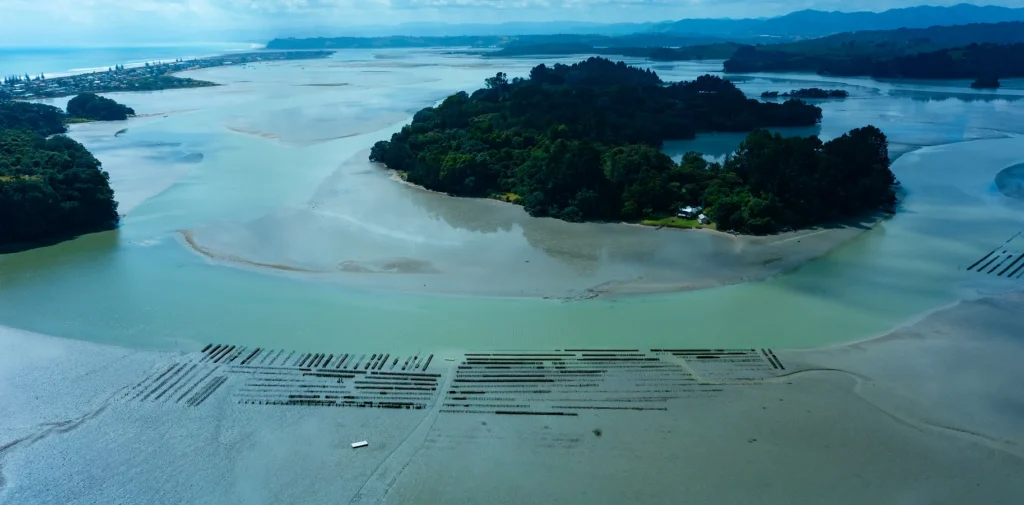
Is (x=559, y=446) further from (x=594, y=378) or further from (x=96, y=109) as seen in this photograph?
(x=96, y=109)

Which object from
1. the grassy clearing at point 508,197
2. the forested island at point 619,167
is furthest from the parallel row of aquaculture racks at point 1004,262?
the grassy clearing at point 508,197

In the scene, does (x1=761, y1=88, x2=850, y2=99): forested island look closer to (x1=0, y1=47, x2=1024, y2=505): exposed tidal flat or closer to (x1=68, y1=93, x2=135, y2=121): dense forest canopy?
(x1=0, y1=47, x2=1024, y2=505): exposed tidal flat

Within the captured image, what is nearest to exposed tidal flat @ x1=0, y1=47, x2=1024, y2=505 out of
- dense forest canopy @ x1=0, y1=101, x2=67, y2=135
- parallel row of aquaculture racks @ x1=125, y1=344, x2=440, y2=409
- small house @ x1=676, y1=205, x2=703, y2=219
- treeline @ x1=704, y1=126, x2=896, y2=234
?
parallel row of aquaculture racks @ x1=125, y1=344, x2=440, y2=409

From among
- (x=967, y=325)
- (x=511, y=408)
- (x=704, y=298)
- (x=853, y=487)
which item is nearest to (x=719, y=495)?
(x=853, y=487)

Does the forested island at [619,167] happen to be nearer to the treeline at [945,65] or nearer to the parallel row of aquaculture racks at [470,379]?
the parallel row of aquaculture racks at [470,379]

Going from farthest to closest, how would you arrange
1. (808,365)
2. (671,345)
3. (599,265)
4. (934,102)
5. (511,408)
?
(934,102) < (599,265) < (671,345) < (808,365) < (511,408)

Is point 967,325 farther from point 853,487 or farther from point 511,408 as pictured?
point 511,408
